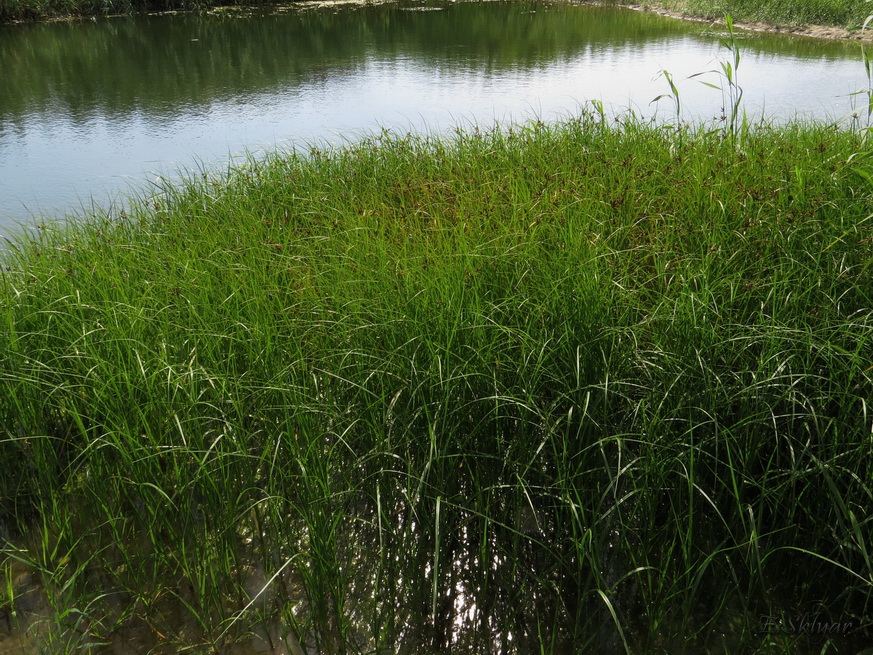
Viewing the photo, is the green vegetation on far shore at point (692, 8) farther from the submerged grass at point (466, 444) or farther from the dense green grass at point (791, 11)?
the submerged grass at point (466, 444)

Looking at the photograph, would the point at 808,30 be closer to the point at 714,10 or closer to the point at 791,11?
the point at 791,11

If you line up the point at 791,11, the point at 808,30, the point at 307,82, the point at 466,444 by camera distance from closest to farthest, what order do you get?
the point at 466,444, the point at 307,82, the point at 808,30, the point at 791,11

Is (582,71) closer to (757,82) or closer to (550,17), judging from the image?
(757,82)

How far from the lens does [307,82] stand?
8609mm

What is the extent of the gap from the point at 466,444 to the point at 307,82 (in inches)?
312

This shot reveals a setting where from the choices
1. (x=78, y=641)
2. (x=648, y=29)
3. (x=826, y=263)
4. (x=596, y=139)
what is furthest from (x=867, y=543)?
(x=648, y=29)

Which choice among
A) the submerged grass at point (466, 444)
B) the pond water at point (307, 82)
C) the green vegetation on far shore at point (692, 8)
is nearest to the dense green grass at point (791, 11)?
the green vegetation on far shore at point (692, 8)

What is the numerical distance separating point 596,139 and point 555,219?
159 cm

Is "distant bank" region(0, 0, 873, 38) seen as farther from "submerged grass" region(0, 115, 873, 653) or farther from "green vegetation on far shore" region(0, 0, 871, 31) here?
"submerged grass" region(0, 115, 873, 653)

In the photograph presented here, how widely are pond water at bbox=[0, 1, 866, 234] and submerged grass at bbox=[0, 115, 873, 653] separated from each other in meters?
2.07

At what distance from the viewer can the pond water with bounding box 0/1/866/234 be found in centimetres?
575

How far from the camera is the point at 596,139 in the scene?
147 inches

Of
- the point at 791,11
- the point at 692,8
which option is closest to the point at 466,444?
the point at 791,11

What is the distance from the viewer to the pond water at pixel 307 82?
5.75m
